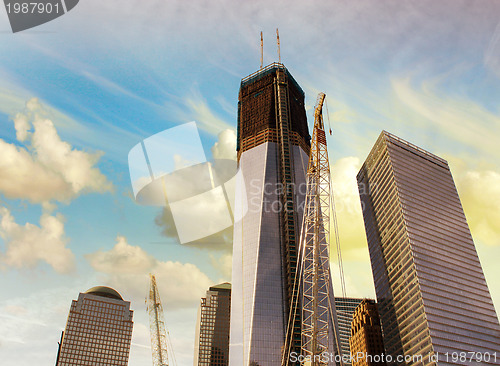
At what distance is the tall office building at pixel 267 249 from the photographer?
505ft

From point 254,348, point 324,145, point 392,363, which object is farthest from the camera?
point 392,363

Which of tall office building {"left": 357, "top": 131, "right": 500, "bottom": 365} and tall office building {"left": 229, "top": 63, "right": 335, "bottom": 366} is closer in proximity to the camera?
tall office building {"left": 229, "top": 63, "right": 335, "bottom": 366}

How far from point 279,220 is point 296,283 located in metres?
26.5

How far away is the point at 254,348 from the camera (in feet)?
494

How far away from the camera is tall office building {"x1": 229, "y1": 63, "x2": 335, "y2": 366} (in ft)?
505

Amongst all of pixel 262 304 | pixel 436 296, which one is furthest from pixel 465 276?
pixel 262 304

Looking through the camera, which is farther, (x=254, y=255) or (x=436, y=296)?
(x=436, y=296)

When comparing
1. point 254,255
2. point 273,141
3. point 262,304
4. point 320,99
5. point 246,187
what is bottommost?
point 262,304

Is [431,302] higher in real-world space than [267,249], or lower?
lower

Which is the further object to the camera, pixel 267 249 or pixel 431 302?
pixel 431 302

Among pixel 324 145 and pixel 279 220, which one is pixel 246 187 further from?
pixel 324 145

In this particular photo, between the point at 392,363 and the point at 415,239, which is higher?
the point at 415,239

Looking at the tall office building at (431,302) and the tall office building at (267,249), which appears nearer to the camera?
the tall office building at (267,249)

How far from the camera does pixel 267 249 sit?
169250 millimetres
